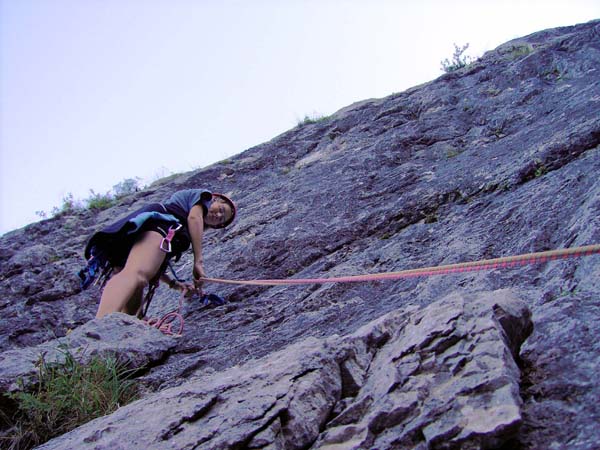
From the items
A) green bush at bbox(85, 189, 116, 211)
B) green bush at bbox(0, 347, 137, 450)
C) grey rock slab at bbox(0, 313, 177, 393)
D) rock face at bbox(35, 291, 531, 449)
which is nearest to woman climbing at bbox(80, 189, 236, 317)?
grey rock slab at bbox(0, 313, 177, 393)

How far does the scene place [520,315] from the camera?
1979mm

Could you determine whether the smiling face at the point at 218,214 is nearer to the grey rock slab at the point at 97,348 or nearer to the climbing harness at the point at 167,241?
the climbing harness at the point at 167,241

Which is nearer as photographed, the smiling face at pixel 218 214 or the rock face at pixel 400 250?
the rock face at pixel 400 250

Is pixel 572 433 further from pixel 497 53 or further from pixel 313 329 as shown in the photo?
pixel 497 53

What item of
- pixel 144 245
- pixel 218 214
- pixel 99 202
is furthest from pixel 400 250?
pixel 99 202

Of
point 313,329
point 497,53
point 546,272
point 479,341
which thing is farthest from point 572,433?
point 497,53

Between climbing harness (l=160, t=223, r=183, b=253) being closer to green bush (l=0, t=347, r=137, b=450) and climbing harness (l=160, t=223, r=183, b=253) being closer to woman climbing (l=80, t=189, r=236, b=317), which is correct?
woman climbing (l=80, t=189, r=236, b=317)

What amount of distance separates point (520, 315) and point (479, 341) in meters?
0.24

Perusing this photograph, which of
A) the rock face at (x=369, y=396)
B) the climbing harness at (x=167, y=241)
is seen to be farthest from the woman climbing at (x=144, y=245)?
the rock face at (x=369, y=396)

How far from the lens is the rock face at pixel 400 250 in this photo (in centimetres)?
173

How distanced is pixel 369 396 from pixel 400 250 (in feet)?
6.40

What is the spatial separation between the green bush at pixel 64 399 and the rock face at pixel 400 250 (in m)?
0.24

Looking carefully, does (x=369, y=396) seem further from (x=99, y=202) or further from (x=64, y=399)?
(x=99, y=202)

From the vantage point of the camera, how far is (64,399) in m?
2.70
